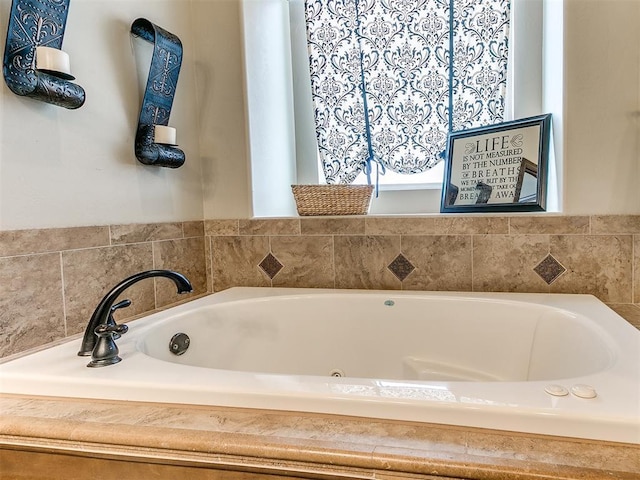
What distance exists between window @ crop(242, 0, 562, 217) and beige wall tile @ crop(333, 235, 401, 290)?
412 mm

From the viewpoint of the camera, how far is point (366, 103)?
2025mm

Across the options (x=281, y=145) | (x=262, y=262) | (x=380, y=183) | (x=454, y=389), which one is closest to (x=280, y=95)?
(x=281, y=145)

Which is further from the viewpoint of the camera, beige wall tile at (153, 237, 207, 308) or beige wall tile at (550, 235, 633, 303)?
beige wall tile at (153, 237, 207, 308)

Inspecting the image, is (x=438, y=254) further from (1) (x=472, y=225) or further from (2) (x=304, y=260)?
(2) (x=304, y=260)

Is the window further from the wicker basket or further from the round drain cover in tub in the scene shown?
the round drain cover in tub

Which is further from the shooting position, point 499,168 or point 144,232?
point 499,168

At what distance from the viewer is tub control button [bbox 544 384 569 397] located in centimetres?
73

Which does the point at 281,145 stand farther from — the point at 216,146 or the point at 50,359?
the point at 50,359

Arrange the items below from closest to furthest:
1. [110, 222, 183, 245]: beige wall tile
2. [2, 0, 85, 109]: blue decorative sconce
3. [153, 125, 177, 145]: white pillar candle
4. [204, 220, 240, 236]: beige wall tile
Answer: [2, 0, 85, 109]: blue decorative sconce → [110, 222, 183, 245]: beige wall tile → [153, 125, 177, 145]: white pillar candle → [204, 220, 240, 236]: beige wall tile

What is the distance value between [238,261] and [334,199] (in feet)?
1.77

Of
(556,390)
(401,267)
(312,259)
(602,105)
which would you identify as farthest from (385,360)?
(602,105)

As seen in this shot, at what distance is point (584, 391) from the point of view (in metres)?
0.72

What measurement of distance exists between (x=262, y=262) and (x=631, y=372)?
4.62ft

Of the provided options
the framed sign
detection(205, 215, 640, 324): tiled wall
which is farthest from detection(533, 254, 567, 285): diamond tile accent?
the framed sign
